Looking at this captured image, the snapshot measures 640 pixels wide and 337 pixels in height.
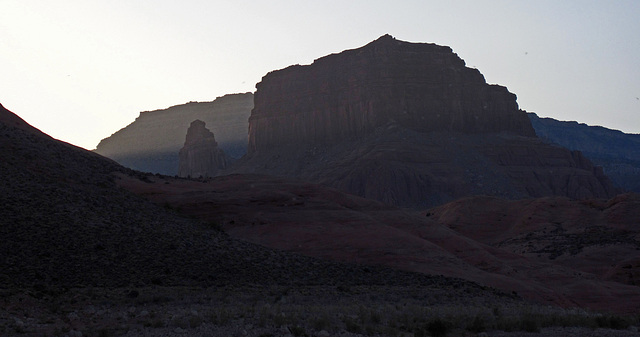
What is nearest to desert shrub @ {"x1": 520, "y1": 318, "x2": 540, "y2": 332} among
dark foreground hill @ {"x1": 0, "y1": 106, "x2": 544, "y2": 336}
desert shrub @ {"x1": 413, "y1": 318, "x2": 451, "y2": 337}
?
desert shrub @ {"x1": 413, "y1": 318, "x2": 451, "y2": 337}

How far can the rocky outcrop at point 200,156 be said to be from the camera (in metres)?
180

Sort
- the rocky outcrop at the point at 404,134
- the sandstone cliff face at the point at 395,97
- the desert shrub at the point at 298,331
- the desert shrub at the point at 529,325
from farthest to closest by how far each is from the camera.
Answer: the sandstone cliff face at the point at 395,97, the rocky outcrop at the point at 404,134, the desert shrub at the point at 529,325, the desert shrub at the point at 298,331

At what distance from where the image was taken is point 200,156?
181750 mm

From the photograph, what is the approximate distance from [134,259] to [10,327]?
13316 millimetres

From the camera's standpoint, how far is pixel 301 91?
170750 mm

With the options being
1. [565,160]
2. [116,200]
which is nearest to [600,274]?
[116,200]

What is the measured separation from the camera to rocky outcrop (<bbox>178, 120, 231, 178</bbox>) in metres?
180

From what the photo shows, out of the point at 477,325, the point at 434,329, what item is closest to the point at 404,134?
the point at 477,325

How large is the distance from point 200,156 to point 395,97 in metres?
55.1

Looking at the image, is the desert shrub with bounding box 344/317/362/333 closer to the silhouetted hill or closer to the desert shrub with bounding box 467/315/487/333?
the desert shrub with bounding box 467/315/487/333

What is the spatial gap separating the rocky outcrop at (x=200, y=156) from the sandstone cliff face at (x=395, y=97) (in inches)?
806

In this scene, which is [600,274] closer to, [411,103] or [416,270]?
[416,270]

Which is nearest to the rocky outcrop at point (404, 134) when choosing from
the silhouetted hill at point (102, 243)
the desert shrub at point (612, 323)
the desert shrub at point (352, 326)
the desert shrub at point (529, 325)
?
the silhouetted hill at point (102, 243)

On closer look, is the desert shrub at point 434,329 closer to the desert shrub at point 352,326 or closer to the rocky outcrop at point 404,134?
the desert shrub at point 352,326
